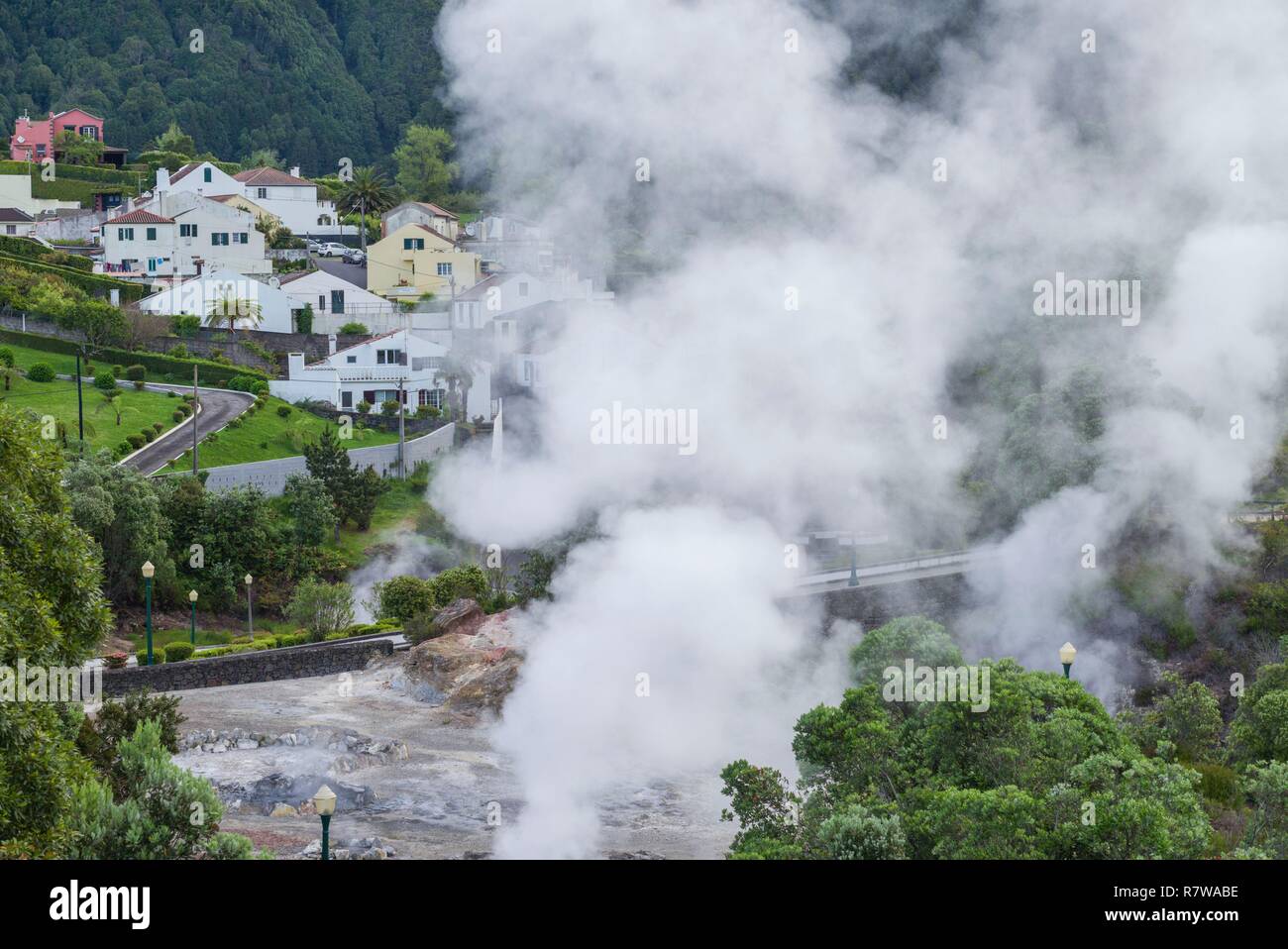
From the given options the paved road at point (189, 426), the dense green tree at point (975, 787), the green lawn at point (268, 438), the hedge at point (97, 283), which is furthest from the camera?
the hedge at point (97, 283)

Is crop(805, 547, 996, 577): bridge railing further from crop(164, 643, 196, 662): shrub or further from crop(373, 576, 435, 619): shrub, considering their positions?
crop(164, 643, 196, 662): shrub

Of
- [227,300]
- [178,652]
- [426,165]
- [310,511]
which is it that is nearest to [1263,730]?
[178,652]

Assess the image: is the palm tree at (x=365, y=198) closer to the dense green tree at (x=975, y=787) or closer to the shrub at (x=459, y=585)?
the shrub at (x=459, y=585)

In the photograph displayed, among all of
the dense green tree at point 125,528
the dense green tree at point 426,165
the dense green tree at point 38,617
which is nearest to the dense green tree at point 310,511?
the dense green tree at point 125,528

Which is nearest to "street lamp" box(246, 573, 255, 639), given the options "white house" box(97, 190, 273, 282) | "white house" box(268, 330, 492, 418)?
"white house" box(268, 330, 492, 418)
